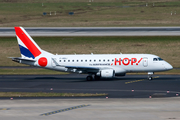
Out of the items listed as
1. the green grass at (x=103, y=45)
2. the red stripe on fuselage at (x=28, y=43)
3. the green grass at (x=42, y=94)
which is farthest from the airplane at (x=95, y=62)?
the green grass at (x=103, y=45)

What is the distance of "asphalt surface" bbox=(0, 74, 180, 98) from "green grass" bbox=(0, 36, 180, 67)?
2065 cm

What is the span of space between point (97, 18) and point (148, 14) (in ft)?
73.6

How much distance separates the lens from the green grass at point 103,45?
72375 millimetres

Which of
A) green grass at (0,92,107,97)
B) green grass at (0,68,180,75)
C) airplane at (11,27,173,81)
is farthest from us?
green grass at (0,68,180,75)

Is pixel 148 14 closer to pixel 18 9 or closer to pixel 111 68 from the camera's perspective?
pixel 18 9

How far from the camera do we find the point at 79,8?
15475 cm

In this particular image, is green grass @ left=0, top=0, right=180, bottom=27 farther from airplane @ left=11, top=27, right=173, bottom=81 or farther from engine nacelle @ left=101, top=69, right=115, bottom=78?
engine nacelle @ left=101, top=69, right=115, bottom=78

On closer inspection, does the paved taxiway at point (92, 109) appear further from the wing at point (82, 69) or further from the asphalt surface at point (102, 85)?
the wing at point (82, 69)

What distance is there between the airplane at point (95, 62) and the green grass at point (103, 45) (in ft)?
66.8

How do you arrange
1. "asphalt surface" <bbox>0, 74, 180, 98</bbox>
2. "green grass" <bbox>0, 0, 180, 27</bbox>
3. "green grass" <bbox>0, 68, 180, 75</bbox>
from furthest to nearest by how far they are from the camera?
"green grass" <bbox>0, 0, 180, 27</bbox> → "green grass" <bbox>0, 68, 180, 75</bbox> → "asphalt surface" <bbox>0, 74, 180, 98</bbox>

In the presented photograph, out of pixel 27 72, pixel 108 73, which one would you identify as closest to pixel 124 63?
pixel 108 73

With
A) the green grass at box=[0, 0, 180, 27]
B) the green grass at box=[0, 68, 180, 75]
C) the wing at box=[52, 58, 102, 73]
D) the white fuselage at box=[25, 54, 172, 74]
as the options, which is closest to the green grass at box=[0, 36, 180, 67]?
the green grass at box=[0, 68, 180, 75]

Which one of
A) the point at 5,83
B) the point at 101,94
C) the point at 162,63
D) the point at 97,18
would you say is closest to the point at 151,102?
the point at 101,94

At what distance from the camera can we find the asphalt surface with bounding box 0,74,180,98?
3778 centimetres
